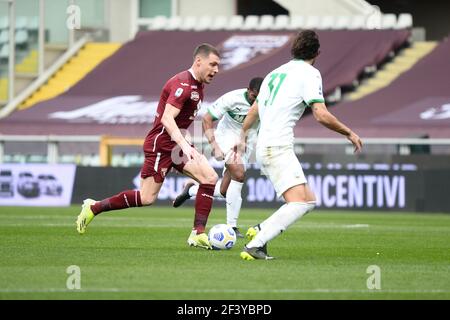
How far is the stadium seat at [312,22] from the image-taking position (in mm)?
38500

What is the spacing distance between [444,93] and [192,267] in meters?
22.3

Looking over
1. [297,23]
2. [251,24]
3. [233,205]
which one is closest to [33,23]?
[251,24]

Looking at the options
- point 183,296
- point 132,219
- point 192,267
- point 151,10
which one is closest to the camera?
point 183,296

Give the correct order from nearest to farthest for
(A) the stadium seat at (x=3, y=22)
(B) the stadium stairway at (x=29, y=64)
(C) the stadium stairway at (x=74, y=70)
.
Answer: (A) the stadium seat at (x=3, y=22)
(C) the stadium stairway at (x=74, y=70)
(B) the stadium stairway at (x=29, y=64)

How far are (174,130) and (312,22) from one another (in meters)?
25.5

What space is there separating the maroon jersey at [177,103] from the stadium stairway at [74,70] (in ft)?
82.4

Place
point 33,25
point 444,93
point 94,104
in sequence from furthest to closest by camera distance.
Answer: point 33,25 < point 94,104 < point 444,93

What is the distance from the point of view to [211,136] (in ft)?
55.4

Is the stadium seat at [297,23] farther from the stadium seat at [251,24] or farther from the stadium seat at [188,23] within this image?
the stadium seat at [188,23]

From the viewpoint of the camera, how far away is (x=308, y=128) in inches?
1309

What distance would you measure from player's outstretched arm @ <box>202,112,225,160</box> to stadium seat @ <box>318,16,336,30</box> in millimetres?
21102

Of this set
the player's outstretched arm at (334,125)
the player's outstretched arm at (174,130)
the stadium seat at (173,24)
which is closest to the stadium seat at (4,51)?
the stadium seat at (173,24)

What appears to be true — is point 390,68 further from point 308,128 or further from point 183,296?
point 183,296

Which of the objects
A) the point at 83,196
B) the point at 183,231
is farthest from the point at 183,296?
the point at 83,196
